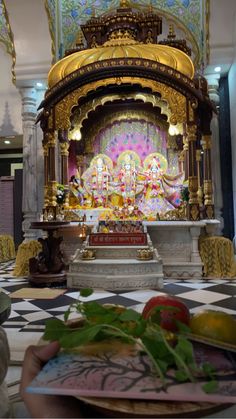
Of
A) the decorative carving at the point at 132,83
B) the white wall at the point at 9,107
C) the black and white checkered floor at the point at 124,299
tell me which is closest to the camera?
the black and white checkered floor at the point at 124,299

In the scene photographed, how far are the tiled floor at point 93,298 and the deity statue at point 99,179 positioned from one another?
2.62 meters

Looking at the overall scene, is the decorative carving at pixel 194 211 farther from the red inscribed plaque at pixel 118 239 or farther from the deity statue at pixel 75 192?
the deity statue at pixel 75 192

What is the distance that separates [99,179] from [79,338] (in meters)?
6.57

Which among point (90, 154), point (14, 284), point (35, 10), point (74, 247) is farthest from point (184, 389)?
point (35, 10)

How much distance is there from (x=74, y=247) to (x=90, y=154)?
267cm

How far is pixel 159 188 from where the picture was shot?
6898mm

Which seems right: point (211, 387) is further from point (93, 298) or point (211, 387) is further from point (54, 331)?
point (93, 298)

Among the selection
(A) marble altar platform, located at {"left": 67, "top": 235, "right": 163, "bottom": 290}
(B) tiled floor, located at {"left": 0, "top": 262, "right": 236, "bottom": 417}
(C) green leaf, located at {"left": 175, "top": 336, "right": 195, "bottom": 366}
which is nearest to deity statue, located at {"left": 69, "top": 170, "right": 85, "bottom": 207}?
(B) tiled floor, located at {"left": 0, "top": 262, "right": 236, "bottom": 417}

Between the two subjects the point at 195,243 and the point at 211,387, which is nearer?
the point at 211,387

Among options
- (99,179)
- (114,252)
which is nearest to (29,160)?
(99,179)

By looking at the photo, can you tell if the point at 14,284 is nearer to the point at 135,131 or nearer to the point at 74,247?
the point at 74,247

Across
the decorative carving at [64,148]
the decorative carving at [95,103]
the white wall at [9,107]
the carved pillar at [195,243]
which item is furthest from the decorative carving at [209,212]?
the white wall at [9,107]

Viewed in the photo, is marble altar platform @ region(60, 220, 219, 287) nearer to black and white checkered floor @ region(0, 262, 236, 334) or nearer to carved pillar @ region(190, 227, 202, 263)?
carved pillar @ region(190, 227, 202, 263)

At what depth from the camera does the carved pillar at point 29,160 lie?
288 inches
